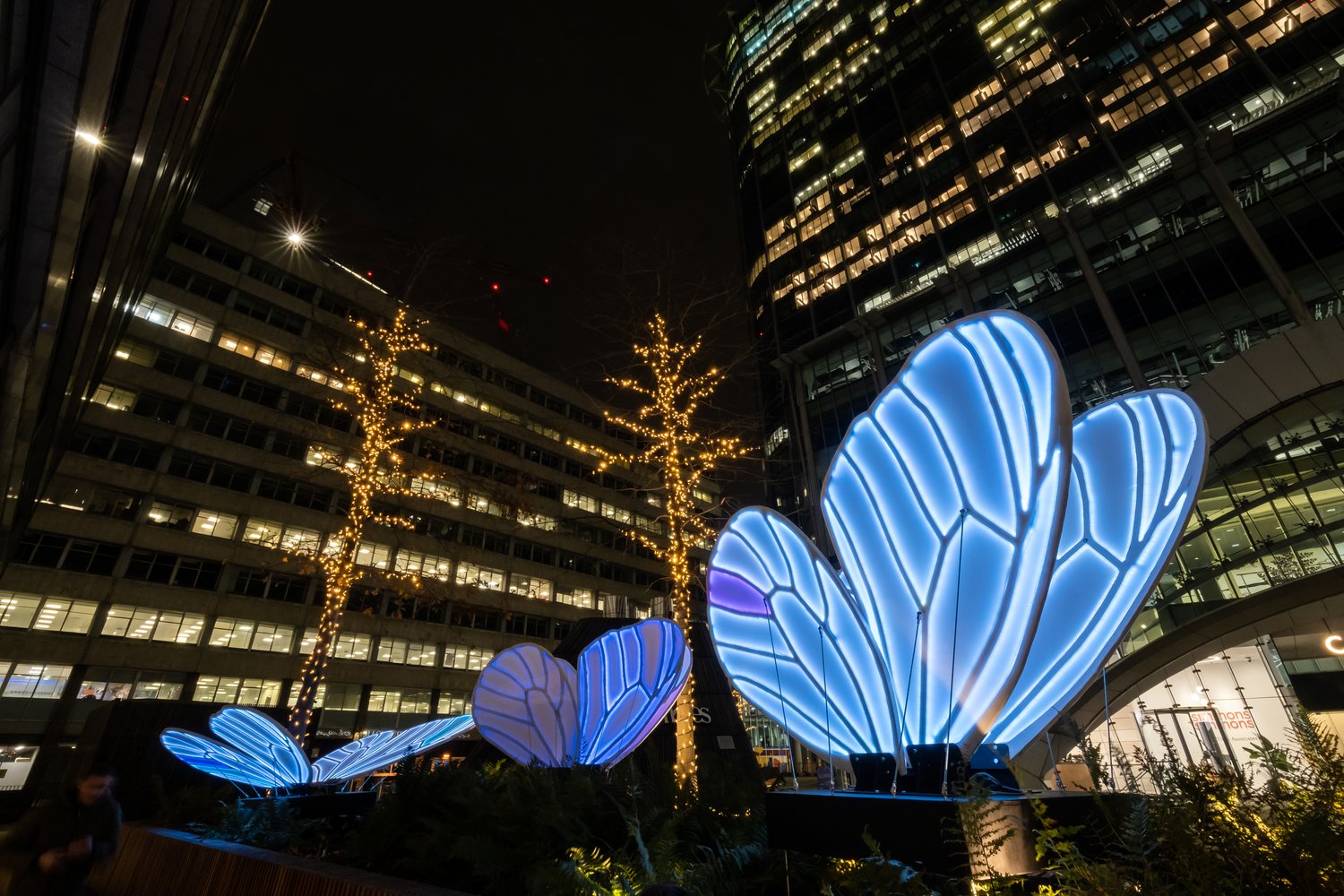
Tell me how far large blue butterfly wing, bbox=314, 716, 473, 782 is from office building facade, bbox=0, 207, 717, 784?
26.8ft

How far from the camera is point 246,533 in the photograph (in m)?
29.4

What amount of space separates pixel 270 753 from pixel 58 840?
4.67 m

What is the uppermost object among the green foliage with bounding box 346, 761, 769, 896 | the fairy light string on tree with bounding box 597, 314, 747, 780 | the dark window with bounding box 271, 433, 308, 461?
the dark window with bounding box 271, 433, 308, 461

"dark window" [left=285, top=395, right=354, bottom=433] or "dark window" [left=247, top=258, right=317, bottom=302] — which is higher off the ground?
"dark window" [left=247, top=258, right=317, bottom=302]

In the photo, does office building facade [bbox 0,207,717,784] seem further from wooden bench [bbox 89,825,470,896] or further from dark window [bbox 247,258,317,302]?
wooden bench [bbox 89,825,470,896]

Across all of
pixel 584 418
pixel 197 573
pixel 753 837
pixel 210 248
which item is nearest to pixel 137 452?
pixel 197 573

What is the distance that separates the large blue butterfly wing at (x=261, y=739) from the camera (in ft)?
28.6

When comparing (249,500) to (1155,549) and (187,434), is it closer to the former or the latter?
(187,434)

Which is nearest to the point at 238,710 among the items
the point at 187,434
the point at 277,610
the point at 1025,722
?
the point at 1025,722

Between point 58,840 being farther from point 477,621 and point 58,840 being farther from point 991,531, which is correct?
point 477,621

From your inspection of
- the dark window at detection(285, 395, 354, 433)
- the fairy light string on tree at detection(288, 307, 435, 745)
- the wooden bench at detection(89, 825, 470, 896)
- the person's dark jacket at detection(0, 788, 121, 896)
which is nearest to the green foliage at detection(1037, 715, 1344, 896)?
the wooden bench at detection(89, 825, 470, 896)

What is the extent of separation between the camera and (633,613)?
20.1 metres

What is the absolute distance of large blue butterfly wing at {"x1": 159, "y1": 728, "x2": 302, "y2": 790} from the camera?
801cm

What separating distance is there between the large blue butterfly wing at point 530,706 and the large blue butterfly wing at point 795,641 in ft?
15.0
